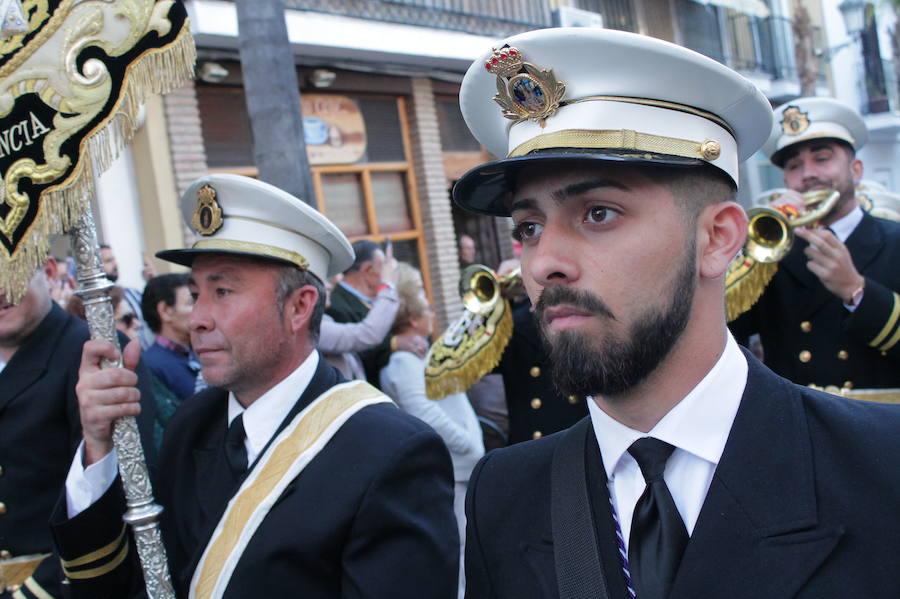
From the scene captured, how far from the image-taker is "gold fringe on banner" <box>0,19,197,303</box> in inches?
88.5

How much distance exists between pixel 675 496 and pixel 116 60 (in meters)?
1.79

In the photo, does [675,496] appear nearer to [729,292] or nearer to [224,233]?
[224,233]

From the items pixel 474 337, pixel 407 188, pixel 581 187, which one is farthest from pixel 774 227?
pixel 407 188

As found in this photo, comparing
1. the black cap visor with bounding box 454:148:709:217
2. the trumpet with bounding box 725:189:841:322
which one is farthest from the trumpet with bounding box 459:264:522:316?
the black cap visor with bounding box 454:148:709:217

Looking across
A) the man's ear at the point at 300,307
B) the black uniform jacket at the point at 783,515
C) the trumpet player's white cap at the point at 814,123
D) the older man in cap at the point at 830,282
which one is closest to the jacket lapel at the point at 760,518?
the black uniform jacket at the point at 783,515

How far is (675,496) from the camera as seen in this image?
144cm

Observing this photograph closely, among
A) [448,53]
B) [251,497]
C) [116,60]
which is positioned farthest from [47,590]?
[448,53]

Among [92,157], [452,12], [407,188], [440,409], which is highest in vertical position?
[452,12]

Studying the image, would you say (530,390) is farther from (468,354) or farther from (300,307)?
(300,307)

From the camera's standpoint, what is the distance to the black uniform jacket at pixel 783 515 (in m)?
1.28

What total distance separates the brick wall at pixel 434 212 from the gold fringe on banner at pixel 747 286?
7241mm

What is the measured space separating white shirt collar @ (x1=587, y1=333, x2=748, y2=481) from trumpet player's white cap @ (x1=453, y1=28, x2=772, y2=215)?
0.37 metres

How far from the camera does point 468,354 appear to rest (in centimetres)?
370

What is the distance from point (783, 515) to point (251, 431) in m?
1.70
